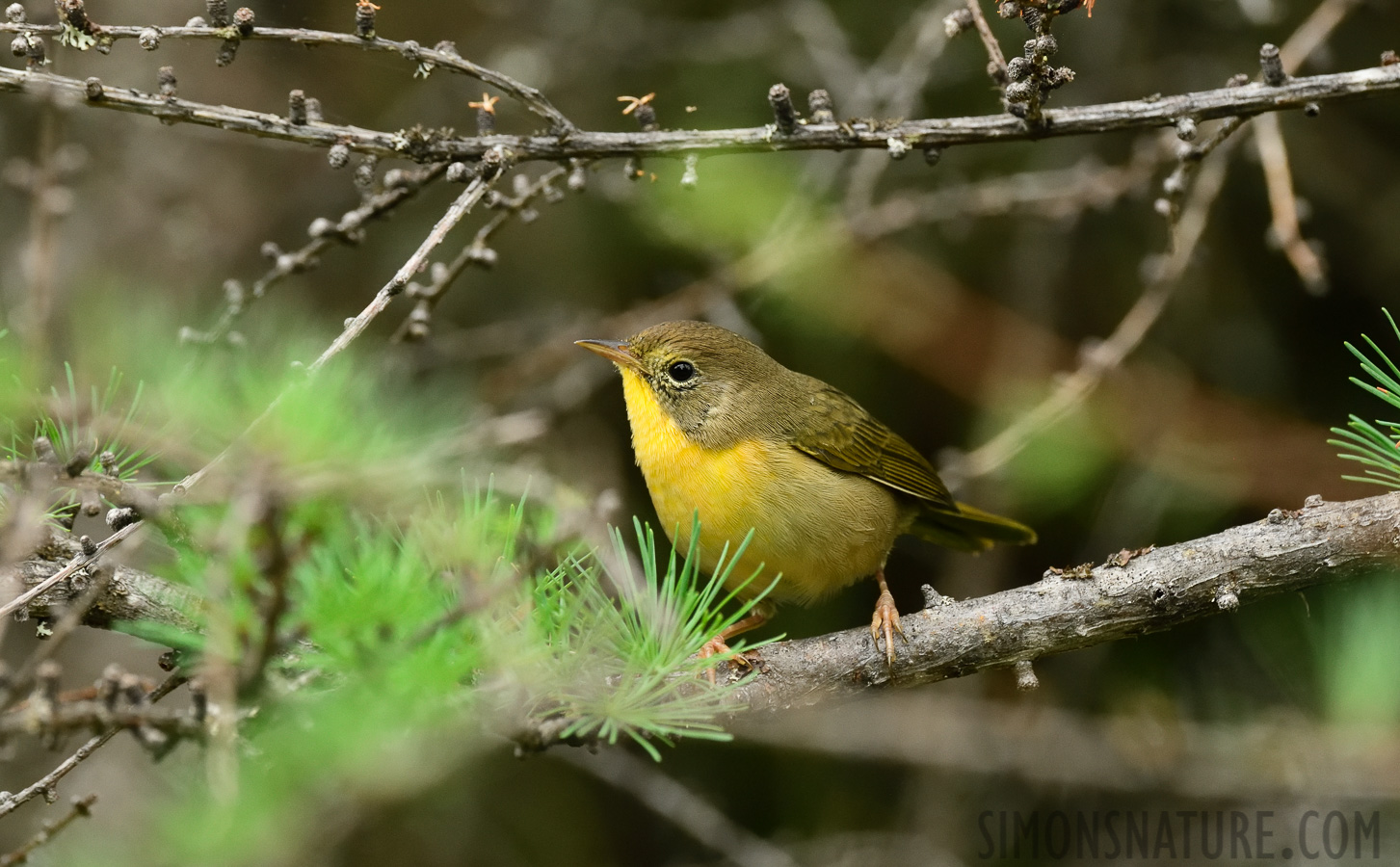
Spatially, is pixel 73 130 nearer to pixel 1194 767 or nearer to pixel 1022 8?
pixel 1022 8

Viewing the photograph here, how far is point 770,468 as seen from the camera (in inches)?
154

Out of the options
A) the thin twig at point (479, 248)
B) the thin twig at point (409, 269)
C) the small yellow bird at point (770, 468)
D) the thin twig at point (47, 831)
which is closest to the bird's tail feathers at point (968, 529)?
the small yellow bird at point (770, 468)

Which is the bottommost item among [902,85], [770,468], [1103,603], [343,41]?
[1103,603]

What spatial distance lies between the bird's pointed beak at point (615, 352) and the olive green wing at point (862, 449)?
69 centimetres

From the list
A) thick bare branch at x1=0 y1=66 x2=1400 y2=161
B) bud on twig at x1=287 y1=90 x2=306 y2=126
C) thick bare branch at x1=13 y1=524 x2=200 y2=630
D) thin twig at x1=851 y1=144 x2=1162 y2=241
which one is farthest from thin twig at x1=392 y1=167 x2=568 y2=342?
thin twig at x1=851 y1=144 x2=1162 y2=241

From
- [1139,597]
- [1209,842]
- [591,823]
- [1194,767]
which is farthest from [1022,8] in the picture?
[591,823]

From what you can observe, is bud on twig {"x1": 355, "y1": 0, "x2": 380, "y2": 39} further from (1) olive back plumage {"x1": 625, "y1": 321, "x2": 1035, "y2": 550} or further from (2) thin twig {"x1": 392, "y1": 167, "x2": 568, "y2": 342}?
(1) olive back plumage {"x1": 625, "y1": 321, "x2": 1035, "y2": 550}

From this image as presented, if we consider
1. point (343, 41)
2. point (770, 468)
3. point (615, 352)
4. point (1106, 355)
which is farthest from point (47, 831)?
point (1106, 355)

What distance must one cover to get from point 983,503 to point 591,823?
8.40 ft

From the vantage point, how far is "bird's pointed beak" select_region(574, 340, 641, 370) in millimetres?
4266

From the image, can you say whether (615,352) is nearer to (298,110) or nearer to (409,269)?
(298,110)

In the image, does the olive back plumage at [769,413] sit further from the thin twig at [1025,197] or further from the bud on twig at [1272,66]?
the bud on twig at [1272,66]

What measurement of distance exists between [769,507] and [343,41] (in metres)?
1.96

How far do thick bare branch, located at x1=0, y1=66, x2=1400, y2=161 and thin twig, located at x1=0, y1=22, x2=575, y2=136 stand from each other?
0.11 m
